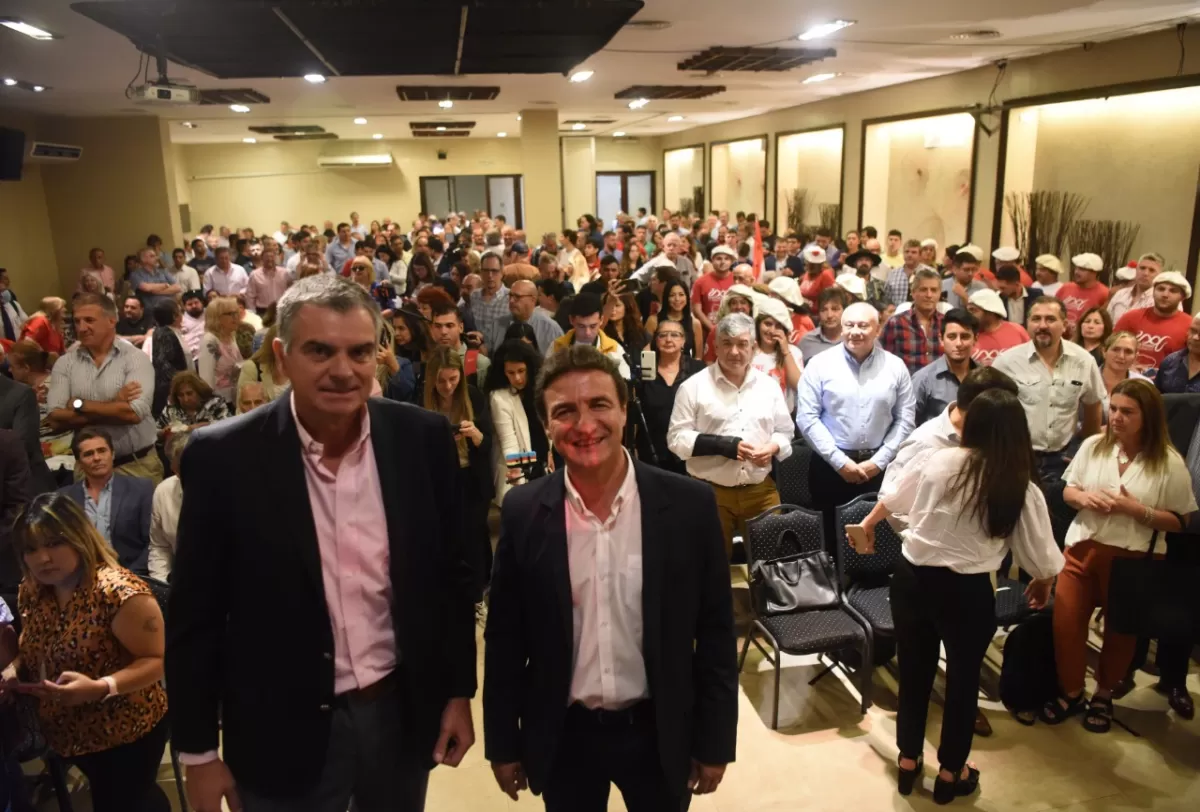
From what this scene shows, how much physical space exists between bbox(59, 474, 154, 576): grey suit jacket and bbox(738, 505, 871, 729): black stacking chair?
2.62 m

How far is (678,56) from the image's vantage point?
7660mm

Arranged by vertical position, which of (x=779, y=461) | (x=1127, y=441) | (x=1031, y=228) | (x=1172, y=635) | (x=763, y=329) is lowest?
(x=1172, y=635)

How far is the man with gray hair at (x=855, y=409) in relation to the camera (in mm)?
4102

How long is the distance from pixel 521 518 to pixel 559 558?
0.13 metres

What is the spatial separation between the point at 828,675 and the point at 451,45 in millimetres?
4388

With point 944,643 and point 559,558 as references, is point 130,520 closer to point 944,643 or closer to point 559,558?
point 559,558

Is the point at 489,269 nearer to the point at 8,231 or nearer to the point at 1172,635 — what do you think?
the point at 1172,635

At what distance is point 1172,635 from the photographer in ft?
10.4

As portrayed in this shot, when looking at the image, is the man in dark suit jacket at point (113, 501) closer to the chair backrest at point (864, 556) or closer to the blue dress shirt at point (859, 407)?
the chair backrest at point (864, 556)

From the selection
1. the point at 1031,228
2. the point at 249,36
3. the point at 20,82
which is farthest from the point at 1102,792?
the point at 20,82

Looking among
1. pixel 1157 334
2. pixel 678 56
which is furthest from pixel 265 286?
pixel 1157 334

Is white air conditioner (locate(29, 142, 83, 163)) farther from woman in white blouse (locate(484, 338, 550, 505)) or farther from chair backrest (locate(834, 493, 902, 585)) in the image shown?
chair backrest (locate(834, 493, 902, 585))

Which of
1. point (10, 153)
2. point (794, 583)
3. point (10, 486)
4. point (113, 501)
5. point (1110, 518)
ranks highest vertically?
point (10, 153)

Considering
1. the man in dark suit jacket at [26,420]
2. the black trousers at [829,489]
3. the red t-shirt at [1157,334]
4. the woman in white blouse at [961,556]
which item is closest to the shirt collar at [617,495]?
the woman in white blouse at [961,556]
